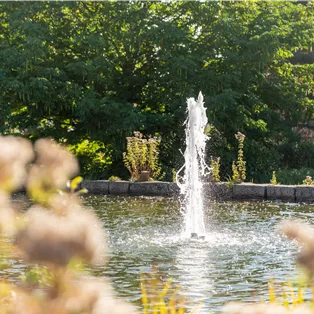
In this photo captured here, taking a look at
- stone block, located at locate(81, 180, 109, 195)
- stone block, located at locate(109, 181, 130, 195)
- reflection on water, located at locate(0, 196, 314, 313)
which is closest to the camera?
reflection on water, located at locate(0, 196, 314, 313)

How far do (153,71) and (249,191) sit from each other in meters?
5.21

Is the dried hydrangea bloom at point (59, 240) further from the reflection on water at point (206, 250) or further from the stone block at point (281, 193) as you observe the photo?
the stone block at point (281, 193)

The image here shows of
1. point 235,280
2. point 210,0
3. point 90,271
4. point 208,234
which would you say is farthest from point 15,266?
point 210,0

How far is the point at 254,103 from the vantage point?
17672mm

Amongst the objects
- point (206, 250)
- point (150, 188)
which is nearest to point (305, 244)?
point (206, 250)

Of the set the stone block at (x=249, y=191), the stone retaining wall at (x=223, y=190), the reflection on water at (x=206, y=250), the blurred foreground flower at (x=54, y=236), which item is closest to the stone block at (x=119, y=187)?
the stone retaining wall at (x=223, y=190)

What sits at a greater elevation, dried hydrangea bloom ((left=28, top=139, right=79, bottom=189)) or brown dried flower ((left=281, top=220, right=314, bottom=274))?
dried hydrangea bloom ((left=28, top=139, right=79, bottom=189))

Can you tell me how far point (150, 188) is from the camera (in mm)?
14891

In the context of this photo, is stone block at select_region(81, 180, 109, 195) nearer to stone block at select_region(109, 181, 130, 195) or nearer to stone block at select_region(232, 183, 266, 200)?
stone block at select_region(109, 181, 130, 195)

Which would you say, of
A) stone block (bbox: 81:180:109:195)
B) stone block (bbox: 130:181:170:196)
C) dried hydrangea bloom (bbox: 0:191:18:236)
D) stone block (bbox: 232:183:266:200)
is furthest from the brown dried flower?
stone block (bbox: 81:180:109:195)

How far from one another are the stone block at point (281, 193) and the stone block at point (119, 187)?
2.67 metres

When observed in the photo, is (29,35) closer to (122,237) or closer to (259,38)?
(259,38)

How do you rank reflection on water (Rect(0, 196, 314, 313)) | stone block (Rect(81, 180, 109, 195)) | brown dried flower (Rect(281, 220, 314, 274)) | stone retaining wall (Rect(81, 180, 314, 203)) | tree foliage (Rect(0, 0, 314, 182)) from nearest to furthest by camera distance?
1. brown dried flower (Rect(281, 220, 314, 274))
2. reflection on water (Rect(0, 196, 314, 313))
3. stone retaining wall (Rect(81, 180, 314, 203))
4. stone block (Rect(81, 180, 109, 195))
5. tree foliage (Rect(0, 0, 314, 182))

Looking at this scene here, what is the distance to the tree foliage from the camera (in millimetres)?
16703
